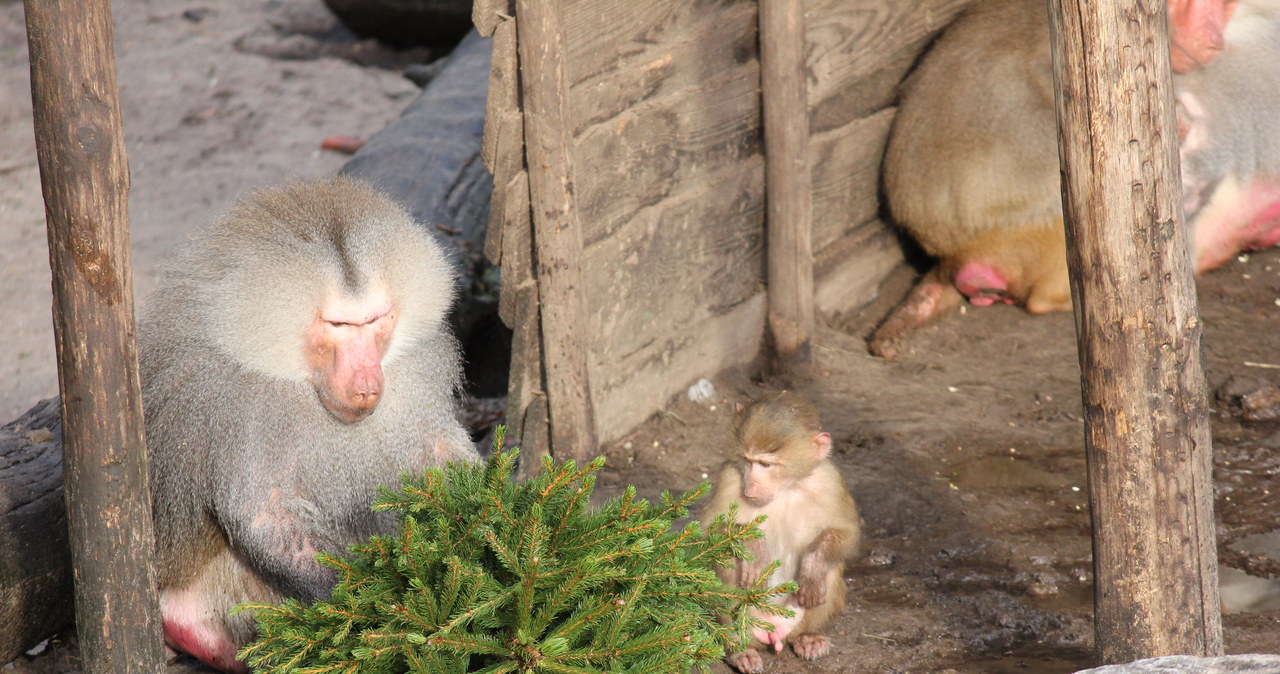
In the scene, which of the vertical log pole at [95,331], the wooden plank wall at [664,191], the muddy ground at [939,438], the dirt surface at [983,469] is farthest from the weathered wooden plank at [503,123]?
the vertical log pole at [95,331]

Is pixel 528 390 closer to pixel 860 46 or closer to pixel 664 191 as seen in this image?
pixel 664 191

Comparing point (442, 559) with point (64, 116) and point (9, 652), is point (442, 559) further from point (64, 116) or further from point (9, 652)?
point (9, 652)

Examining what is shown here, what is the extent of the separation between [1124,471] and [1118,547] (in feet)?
0.56

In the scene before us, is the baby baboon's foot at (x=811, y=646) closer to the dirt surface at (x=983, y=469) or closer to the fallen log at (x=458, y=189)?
the dirt surface at (x=983, y=469)

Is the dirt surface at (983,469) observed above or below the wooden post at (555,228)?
below

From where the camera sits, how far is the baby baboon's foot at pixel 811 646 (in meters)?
3.08

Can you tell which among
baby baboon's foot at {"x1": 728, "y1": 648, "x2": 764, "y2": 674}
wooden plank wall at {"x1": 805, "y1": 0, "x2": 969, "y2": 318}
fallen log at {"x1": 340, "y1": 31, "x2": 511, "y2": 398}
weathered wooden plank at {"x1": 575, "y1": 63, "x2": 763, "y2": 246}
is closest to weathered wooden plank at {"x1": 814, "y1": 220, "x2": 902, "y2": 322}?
wooden plank wall at {"x1": 805, "y1": 0, "x2": 969, "y2": 318}

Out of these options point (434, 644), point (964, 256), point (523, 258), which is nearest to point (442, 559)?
point (434, 644)

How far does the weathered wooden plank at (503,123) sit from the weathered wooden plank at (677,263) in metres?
0.41

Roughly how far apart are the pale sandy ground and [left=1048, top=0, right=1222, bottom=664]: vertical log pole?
13.0ft

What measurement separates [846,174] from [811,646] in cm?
227

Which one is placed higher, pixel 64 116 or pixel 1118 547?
pixel 64 116

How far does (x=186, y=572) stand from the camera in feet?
9.60

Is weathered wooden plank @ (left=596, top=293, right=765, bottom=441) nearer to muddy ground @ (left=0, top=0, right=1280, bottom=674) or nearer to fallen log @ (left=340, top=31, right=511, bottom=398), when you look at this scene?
muddy ground @ (left=0, top=0, right=1280, bottom=674)
